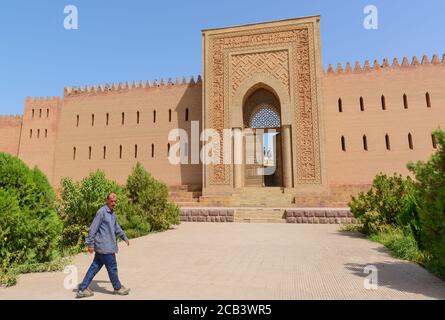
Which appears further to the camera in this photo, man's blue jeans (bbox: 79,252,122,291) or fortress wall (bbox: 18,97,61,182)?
fortress wall (bbox: 18,97,61,182)

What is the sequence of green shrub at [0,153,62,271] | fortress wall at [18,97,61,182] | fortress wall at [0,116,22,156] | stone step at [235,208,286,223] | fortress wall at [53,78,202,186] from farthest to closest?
fortress wall at [0,116,22,156], fortress wall at [18,97,61,182], fortress wall at [53,78,202,186], stone step at [235,208,286,223], green shrub at [0,153,62,271]

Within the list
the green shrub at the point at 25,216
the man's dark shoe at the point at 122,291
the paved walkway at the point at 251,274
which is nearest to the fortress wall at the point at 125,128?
the paved walkway at the point at 251,274

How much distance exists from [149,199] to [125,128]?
38.0 feet

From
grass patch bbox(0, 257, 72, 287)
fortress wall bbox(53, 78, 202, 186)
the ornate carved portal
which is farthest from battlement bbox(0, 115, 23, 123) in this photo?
grass patch bbox(0, 257, 72, 287)

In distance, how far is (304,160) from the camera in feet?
48.6

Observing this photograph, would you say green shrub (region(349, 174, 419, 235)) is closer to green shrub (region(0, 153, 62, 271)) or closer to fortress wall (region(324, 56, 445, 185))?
green shrub (region(0, 153, 62, 271))

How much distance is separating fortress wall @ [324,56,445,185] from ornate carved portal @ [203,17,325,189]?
1.85m

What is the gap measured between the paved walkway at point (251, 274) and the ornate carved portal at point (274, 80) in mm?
8654

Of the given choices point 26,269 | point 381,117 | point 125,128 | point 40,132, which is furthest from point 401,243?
point 40,132

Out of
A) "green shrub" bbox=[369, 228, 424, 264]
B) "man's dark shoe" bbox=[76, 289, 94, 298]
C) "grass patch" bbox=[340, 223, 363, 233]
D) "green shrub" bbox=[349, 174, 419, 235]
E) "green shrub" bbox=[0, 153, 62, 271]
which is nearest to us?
"man's dark shoe" bbox=[76, 289, 94, 298]

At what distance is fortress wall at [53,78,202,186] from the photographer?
713 inches

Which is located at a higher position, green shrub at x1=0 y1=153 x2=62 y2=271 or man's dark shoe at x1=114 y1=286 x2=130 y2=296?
green shrub at x1=0 y1=153 x2=62 y2=271

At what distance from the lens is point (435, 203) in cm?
369

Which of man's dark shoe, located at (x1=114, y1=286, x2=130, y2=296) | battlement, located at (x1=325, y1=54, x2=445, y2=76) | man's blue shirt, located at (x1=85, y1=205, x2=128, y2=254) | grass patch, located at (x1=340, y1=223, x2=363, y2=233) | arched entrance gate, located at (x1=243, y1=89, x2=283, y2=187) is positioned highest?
battlement, located at (x1=325, y1=54, x2=445, y2=76)
